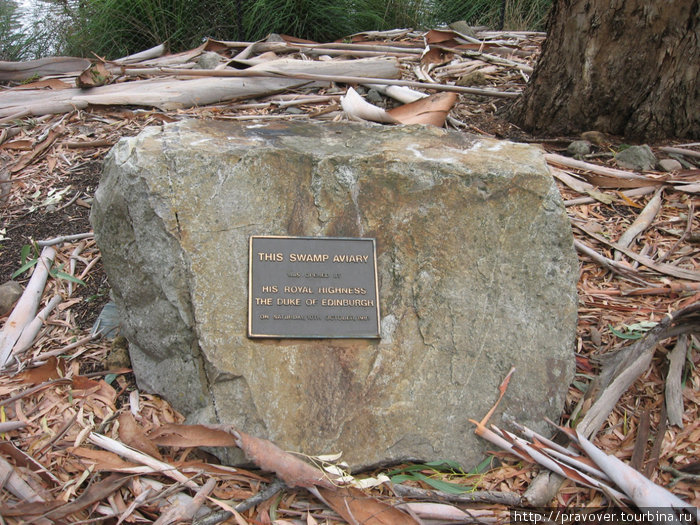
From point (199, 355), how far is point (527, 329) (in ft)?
4.86

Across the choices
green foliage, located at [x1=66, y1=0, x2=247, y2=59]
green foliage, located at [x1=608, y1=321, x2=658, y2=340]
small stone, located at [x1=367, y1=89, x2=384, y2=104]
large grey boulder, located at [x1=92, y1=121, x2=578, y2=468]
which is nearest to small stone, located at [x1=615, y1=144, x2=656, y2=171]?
green foliage, located at [x1=608, y1=321, x2=658, y2=340]

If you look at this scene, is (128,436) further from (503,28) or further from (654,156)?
(503,28)

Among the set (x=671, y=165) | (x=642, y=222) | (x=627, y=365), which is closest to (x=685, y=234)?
(x=642, y=222)

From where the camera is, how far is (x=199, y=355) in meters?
2.50

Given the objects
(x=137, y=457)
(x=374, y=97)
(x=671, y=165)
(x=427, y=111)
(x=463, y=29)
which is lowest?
(x=137, y=457)

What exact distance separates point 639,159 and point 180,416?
3.47 m

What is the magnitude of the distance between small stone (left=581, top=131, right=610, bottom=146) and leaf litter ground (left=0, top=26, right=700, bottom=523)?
17 mm

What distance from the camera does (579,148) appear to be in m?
4.27

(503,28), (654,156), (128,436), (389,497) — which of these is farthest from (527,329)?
(503,28)

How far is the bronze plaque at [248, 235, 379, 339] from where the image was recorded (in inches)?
102

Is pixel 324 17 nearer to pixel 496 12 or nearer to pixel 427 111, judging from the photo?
pixel 496 12

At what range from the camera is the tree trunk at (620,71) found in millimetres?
3877

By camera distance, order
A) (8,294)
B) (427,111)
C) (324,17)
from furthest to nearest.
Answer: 1. (324,17)
2. (427,111)
3. (8,294)

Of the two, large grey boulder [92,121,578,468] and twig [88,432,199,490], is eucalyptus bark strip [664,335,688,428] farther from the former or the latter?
twig [88,432,199,490]
